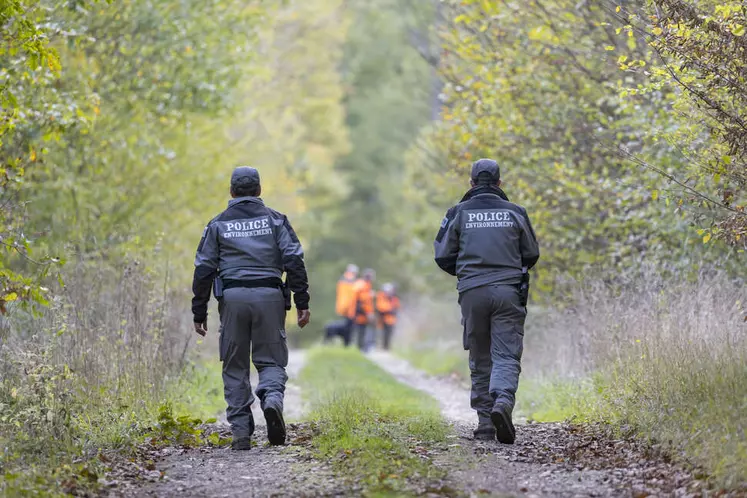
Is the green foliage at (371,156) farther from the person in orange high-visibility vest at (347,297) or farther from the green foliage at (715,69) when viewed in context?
the green foliage at (715,69)

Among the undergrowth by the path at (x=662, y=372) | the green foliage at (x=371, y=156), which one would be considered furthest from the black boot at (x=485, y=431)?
the green foliage at (x=371, y=156)

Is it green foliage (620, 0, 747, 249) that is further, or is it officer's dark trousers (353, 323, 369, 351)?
officer's dark trousers (353, 323, 369, 351)

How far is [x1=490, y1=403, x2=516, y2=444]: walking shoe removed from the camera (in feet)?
27.5

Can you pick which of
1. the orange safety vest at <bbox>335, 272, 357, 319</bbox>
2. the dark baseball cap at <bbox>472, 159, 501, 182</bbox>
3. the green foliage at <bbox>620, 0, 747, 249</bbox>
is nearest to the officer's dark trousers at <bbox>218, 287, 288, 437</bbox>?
the dark baseball cap at <bbox>472, 159, 501, 182</bbox>

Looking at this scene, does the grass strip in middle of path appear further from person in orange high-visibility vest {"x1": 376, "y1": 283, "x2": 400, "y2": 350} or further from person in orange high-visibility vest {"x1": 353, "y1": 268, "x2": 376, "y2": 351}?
person in orange high-visibility vest {"x1": 376, "y1": 283, "x2": 400, "y2": 350}

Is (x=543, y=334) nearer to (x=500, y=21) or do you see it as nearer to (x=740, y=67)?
(x=500, y=21)

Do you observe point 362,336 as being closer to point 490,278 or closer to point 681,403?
point 490,278

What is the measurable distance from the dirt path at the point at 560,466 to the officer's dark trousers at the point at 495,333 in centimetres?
41

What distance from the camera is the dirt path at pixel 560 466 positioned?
6570 mm

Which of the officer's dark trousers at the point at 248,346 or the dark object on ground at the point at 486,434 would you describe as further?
the dark object on ground at the point at 486,434

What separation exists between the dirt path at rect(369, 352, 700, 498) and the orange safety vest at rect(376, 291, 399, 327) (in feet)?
66.3

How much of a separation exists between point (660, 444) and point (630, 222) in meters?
5.76

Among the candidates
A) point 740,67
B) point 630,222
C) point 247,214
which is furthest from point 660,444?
point 630,222

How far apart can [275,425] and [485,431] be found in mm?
1694
